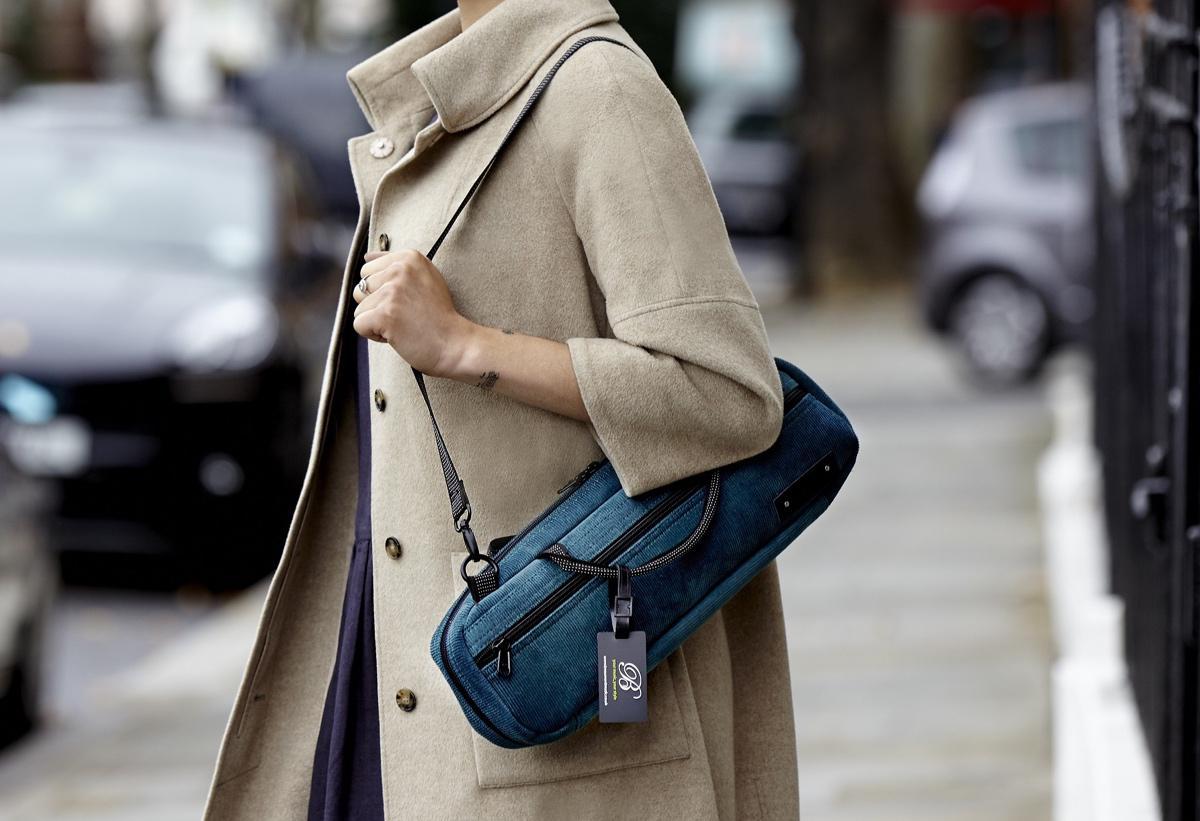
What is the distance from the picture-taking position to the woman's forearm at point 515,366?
6.64ft

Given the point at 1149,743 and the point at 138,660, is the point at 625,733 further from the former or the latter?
the point at 138,660

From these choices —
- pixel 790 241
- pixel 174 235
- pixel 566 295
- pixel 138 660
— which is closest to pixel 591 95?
pixel 566 295

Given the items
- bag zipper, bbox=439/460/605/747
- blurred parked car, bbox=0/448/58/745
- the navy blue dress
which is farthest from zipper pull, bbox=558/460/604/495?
blurred parked car, bbox=0/448/58/745

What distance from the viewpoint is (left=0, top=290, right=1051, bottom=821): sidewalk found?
201 inches

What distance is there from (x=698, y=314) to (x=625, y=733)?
0.44 metres

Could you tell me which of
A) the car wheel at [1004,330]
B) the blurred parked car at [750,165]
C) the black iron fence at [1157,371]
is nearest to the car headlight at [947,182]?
the car wheel at [1004,330]

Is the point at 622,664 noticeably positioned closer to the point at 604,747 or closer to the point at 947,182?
the point at 604,747

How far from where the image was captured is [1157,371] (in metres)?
3.75

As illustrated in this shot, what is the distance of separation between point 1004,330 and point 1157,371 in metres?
10.5

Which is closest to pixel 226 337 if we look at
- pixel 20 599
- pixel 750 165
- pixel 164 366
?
pixel 164 366

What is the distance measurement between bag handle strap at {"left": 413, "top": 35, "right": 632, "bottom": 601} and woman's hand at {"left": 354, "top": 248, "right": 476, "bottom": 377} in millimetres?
47

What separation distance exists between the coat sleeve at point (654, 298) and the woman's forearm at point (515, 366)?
0.02 metres

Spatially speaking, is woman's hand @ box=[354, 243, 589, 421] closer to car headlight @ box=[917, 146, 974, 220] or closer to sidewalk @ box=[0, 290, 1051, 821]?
sidewalk @ box=[0, 290, 1051, 821]

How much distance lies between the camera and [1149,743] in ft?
13.1
